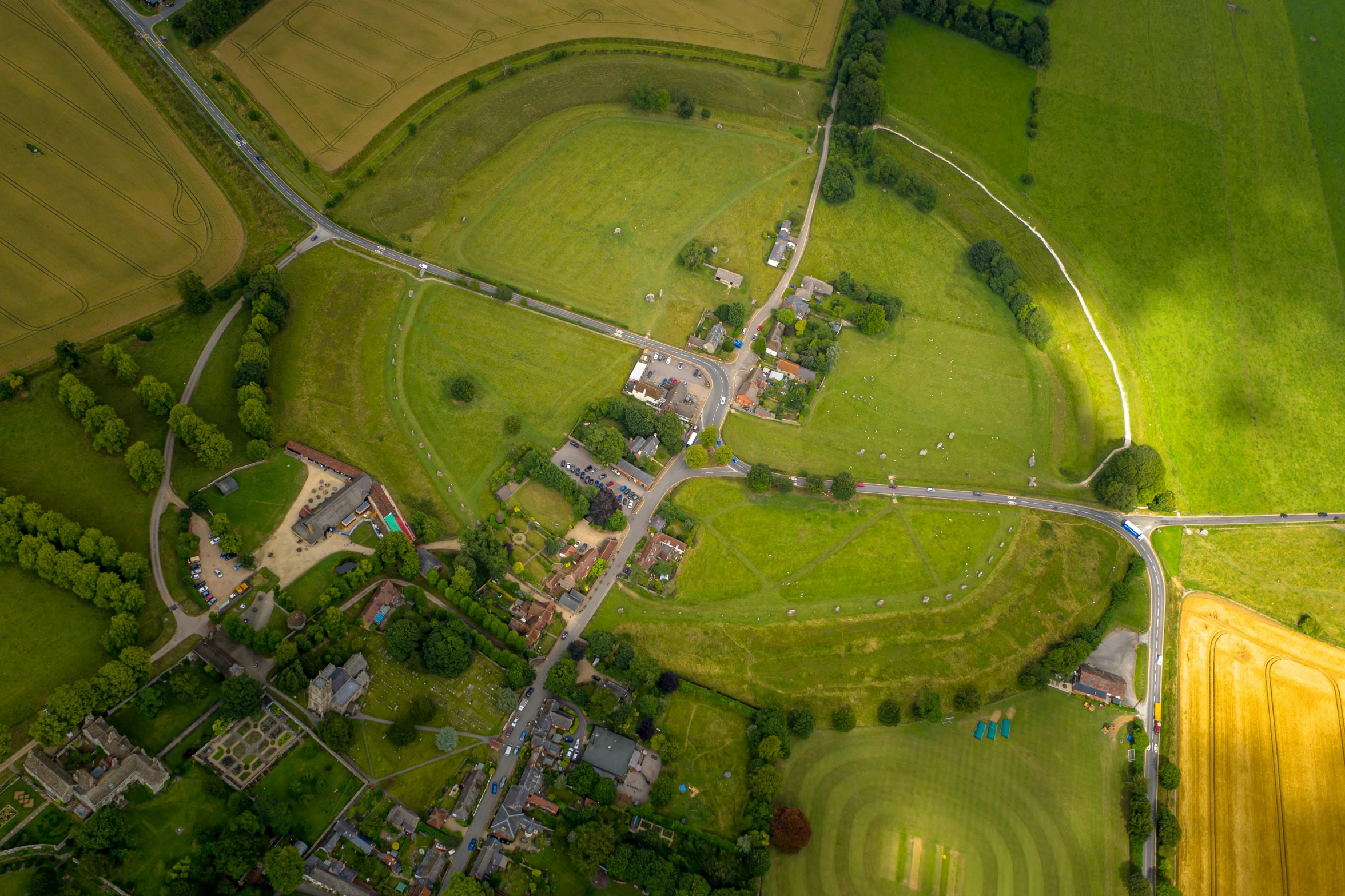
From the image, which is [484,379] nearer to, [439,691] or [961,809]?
[439,691]

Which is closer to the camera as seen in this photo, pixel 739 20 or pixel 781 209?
pixel 781 209

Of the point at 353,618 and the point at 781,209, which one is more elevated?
the point at 781,209

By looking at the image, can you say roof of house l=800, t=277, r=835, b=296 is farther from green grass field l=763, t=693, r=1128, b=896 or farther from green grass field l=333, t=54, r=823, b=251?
green grass field l=763, t=693, r=1128, b=896

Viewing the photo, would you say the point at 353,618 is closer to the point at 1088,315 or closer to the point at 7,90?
the point at 7,90

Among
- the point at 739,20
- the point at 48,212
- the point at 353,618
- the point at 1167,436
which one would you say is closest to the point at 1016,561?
the point at 1167,436

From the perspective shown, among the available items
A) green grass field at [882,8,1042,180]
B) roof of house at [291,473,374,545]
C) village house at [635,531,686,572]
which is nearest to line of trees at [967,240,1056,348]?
green grass field at [882,8,1042,180]

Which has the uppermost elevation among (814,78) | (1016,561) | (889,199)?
(814,78)
